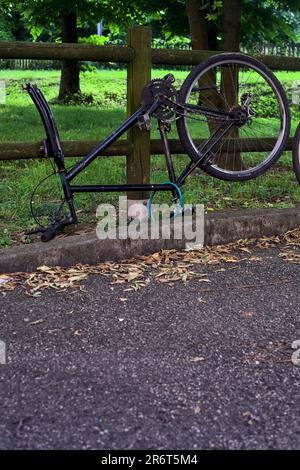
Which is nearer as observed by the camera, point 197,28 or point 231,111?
point 231,111

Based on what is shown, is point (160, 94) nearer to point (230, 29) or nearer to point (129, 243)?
point (129, 243)

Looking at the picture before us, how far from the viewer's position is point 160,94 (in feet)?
15.2

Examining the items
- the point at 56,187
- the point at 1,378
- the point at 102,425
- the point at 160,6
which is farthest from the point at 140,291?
the point at 160,6

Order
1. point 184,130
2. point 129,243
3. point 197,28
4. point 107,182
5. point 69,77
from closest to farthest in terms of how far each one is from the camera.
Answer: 1. point 129,243
2. point 184,130
3. point 107,182
4. point 197,28
5. point 69,77

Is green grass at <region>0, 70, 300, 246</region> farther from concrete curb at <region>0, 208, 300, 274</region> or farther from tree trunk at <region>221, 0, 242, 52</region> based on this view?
tree trunk at <region>221, 0, 242, 52</region>

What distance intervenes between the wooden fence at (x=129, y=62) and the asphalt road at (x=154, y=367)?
3.85 feet

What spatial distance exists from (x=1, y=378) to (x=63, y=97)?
1694 centimetres

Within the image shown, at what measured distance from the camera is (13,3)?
1803 cm

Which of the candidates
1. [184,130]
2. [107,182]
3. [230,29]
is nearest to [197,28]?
[230,29]

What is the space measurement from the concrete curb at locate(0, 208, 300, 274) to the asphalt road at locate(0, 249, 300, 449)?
30cm

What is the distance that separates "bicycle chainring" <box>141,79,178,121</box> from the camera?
4.65 meters

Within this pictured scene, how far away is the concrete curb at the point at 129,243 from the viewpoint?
414cm

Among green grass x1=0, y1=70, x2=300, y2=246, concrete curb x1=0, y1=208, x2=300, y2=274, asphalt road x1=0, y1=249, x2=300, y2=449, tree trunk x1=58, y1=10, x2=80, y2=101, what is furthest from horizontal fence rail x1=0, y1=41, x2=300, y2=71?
tree trunk x1=58, y1=10, x2=80, y2=101

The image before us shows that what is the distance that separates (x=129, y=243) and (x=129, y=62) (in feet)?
4.71
